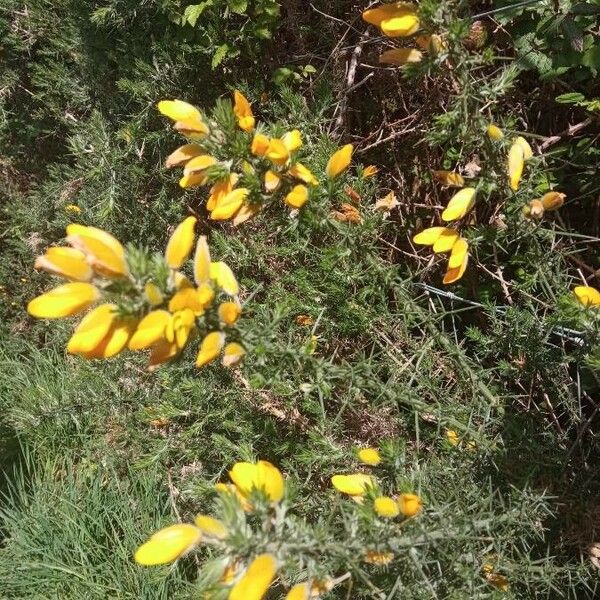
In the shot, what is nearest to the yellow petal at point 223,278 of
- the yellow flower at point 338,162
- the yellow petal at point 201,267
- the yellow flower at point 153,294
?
the yellow petal at point 201,267

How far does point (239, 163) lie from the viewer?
4.37 feet

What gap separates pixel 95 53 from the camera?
8.75 ft

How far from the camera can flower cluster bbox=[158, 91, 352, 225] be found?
1305 mm

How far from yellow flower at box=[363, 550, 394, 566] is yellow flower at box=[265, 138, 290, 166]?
0.75 metres

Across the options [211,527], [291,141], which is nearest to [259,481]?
[211,527]

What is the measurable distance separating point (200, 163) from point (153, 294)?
406 millimetres

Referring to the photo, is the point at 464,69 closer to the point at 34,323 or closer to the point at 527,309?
the point at 527,309

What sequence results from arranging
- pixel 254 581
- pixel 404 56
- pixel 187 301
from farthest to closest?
pixel 404 56 < pixel 187 301 < pixel 254 581

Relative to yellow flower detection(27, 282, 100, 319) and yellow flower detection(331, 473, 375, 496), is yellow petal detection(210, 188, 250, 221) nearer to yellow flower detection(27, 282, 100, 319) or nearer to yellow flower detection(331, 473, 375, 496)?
yellow flower detection(27, 282, 100, 319)

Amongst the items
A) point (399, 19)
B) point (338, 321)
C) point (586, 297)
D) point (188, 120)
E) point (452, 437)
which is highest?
point (399, 19)

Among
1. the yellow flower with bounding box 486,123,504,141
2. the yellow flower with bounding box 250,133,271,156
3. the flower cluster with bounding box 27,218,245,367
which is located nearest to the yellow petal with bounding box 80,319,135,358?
the flower cluster with bounding box 27,218,245,367

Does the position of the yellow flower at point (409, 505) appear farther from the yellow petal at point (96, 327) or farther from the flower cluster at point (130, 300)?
the yellow petal at point (96, 327)

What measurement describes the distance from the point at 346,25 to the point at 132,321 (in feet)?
5.33

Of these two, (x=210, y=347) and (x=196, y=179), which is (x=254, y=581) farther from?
(x=196, y=179)
